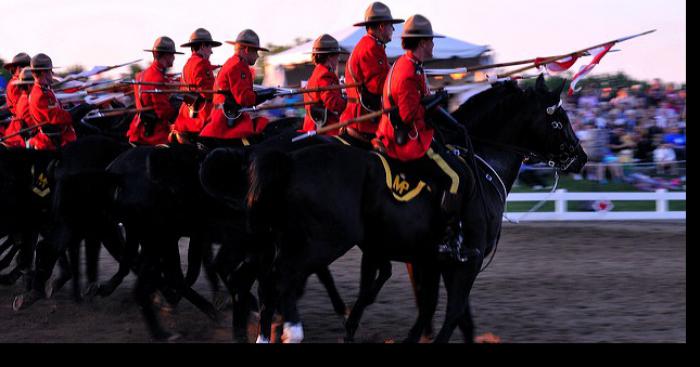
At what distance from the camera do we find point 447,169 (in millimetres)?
6715

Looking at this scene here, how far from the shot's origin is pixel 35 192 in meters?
9.28

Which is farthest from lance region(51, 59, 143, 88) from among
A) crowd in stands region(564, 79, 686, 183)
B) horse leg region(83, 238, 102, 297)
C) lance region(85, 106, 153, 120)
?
crowd in stands region(564, 79, 686, 183)

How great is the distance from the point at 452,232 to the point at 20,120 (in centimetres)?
570

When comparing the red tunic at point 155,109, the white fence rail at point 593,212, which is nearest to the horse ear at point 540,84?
the red tunic at point 155,109

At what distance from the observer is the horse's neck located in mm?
7492

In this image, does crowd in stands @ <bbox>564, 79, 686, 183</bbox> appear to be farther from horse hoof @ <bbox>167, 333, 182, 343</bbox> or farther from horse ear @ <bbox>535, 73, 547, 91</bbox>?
horse hoof @ <bbox>167, 333, 182, 343</bbox>

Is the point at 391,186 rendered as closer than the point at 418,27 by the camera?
Yes

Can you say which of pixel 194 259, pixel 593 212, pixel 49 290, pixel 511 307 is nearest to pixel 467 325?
pixel 511 307

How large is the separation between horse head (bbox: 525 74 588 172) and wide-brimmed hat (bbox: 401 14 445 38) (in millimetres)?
1022

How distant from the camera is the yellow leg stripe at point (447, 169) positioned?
664 cm

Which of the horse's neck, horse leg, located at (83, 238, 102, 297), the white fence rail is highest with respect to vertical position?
the horse's neck

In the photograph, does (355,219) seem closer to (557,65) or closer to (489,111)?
(489,111)

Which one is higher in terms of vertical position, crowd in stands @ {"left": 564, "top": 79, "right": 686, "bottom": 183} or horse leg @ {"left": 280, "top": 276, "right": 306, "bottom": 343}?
horse leg @ {"left": 280, "top": 276, "right": 306, "bottom": 343}
